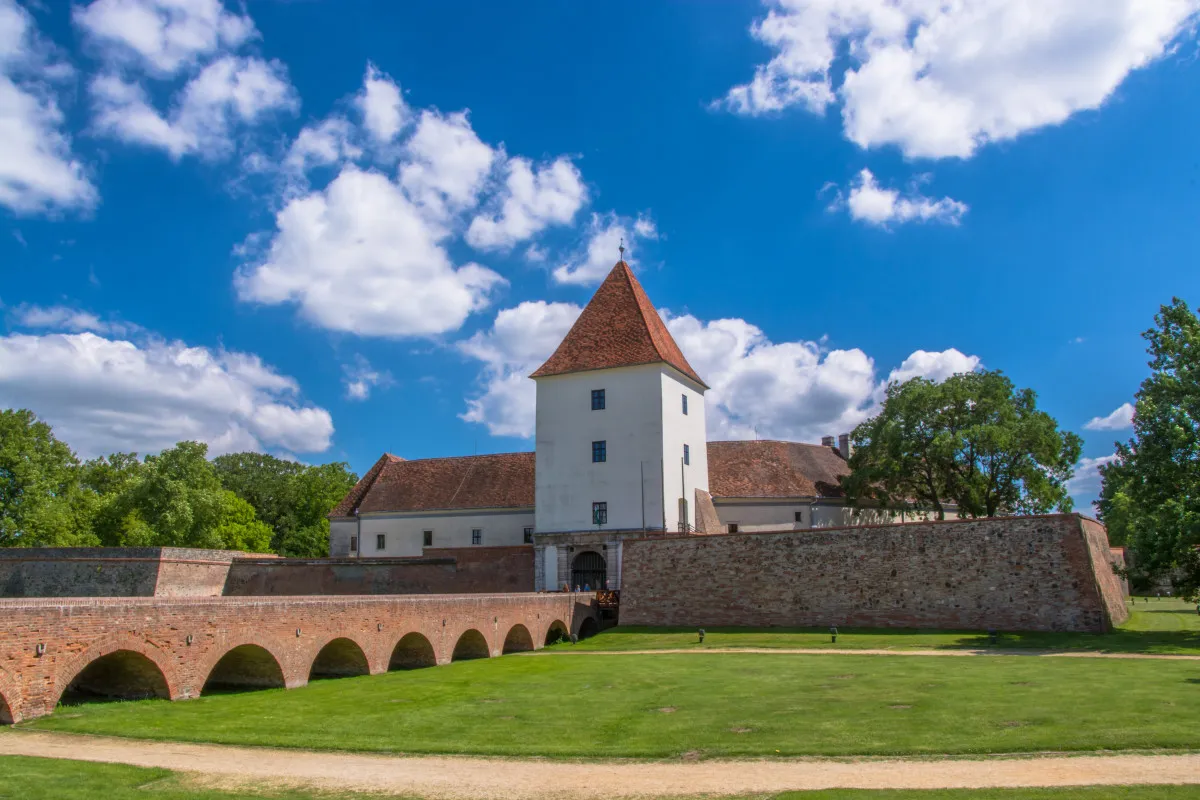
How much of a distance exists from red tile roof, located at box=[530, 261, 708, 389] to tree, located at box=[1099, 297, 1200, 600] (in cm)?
1682

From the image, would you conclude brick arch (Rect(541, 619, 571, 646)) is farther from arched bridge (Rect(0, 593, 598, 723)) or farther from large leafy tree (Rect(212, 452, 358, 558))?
large leafy tree (Rect(212, 452, 358, 558))

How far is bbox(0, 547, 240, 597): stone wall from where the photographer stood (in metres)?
36.1

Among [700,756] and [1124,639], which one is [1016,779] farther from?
[1124,639]

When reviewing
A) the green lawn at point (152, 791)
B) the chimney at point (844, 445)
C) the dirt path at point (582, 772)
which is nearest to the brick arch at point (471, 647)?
the dirt path at point (582, 772)

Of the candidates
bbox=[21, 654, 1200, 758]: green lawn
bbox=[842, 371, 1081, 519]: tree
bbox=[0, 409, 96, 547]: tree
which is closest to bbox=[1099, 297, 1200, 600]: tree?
bbox=[21, 654, 1200, 758]: green lawn

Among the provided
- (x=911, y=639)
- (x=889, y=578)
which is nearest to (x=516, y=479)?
(x=889, y=578)

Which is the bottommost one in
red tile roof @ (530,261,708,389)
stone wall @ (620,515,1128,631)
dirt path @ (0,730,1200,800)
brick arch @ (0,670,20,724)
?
dirt path @ (0,730,1200,800)

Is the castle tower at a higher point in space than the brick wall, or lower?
higher

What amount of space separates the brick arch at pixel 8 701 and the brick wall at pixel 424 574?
78.9 ft

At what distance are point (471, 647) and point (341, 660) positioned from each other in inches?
200

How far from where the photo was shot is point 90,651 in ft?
43.4

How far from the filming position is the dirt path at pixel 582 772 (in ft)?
30.6

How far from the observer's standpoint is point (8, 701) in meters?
12.1

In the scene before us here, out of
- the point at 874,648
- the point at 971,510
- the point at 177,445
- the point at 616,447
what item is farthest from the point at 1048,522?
the point at 177,445
